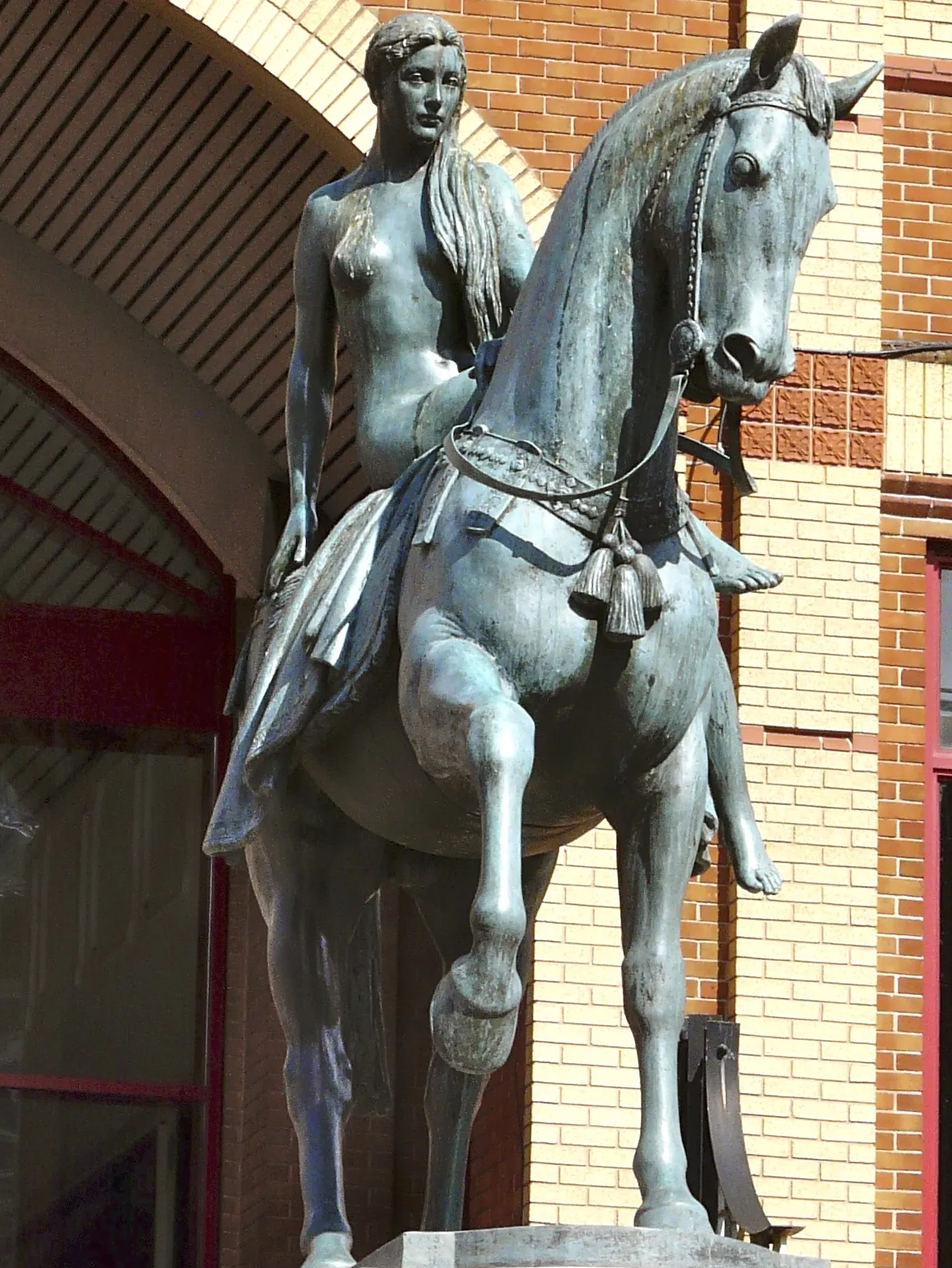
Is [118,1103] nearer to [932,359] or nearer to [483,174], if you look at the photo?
[932,359]

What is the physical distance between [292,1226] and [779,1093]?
141 inches

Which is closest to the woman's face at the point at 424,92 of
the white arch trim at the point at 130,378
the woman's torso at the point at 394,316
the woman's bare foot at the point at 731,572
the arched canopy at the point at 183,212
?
the woman's torso at the point at 394,316

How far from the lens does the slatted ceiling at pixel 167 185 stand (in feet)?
50.6

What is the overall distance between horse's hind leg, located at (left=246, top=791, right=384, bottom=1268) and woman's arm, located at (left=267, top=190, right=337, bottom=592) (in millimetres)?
725

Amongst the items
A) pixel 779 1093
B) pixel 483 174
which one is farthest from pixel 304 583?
pixel 779 1093

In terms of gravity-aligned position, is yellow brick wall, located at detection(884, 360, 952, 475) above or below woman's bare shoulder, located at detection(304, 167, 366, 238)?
above

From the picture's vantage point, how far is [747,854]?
30.0ft

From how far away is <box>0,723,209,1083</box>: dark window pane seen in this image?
1652 cm

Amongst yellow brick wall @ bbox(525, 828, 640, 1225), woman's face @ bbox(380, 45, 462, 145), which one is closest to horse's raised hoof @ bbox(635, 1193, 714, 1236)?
woman's face @ bbox(380, 45, 462, 145)

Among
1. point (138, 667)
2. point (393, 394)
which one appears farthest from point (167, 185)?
point (393, 394)

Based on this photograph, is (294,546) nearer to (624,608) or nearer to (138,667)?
(624,608)

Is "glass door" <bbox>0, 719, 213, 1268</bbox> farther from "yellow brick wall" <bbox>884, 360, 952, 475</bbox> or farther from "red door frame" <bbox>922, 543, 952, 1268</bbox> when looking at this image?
"yellow brick wall" <bbox>884, 360, 952, 475</bbox>

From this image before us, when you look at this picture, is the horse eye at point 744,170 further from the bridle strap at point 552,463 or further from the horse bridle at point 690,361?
the bridle strap at point 552,463

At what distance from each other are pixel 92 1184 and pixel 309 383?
7.16 meters
